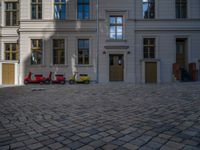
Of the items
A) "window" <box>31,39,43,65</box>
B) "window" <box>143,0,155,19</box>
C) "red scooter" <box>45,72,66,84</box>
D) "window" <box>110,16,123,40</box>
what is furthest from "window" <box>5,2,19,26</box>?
"window" <box>143,0,155,19</box>

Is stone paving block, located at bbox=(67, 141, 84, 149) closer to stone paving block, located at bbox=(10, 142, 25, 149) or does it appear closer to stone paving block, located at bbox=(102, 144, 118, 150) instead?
stone paving block, located at bbox=(102, 144, 118, 150)

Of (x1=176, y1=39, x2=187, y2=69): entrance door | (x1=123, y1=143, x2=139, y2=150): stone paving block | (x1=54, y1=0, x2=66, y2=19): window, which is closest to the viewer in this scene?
(x1=123, y1=143, x2=139, y2=150): stone paving block

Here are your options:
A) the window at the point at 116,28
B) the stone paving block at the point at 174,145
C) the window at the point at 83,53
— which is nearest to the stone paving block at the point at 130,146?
the stone paving block at the point at 174,145

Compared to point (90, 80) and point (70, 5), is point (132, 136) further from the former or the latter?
point (70, 5)

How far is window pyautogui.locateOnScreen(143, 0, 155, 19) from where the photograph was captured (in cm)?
1808

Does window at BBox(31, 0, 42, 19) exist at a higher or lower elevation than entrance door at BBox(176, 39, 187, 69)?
higher

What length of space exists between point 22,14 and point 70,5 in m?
5.00

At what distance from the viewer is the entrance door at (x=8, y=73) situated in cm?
1825

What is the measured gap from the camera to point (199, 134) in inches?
128

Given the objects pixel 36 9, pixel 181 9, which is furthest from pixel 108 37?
pixel 181 9

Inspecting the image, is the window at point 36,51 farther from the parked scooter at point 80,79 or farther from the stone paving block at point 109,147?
the stone paving block at point 109,147

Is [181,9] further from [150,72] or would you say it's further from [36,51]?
[36,51]

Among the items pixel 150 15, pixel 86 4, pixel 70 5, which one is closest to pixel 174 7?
pixel 150 15

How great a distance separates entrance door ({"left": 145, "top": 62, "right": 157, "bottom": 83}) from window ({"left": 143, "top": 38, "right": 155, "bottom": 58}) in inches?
36.2
